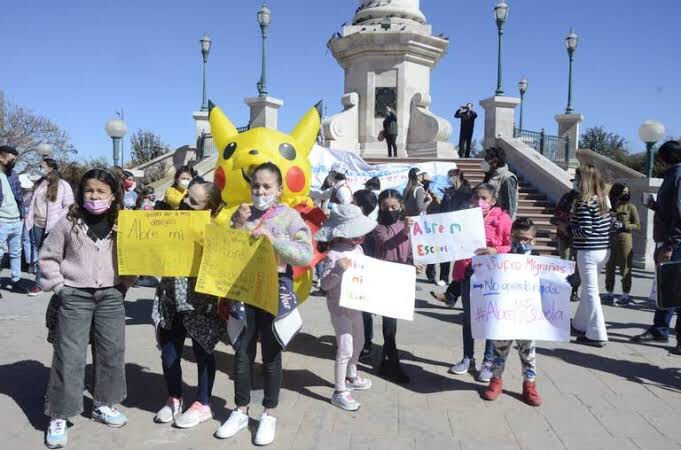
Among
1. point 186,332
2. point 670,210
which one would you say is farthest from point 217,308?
point 670,210

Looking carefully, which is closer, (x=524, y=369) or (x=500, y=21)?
(x=524, y=369)

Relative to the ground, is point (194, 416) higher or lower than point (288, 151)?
lower

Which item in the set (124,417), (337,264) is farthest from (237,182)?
(124,417)

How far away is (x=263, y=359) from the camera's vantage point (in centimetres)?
358

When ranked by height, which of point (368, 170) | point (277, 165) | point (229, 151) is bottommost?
point (277, 165)

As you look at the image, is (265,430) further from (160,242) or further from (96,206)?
(96,206)

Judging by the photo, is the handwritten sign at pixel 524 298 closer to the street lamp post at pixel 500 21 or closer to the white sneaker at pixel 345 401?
the white sneaker at pixel 345 401

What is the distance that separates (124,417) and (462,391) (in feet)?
8.41

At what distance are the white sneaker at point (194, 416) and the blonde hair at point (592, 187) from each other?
4308mm

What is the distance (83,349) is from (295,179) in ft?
7.42

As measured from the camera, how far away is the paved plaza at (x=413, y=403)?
3516 mm

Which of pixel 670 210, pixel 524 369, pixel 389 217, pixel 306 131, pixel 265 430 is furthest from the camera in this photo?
pixel 306 131

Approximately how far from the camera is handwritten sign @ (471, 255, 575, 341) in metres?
4.12

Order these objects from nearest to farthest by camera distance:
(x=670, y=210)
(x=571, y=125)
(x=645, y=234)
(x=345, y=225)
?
(x=345, y=225) → (x=670, y=210) → (x=645, y=234) → (x=571, y=125)
